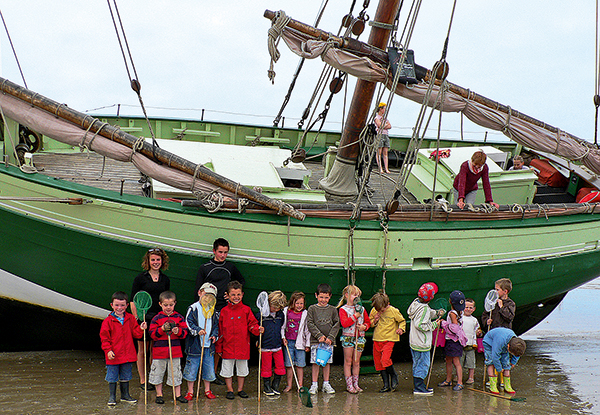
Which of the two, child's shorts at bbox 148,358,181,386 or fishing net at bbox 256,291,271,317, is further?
fishing net at bbox 256,291,271,317

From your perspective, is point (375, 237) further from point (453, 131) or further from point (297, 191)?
point (453, 131)

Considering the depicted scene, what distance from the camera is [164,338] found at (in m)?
5.52

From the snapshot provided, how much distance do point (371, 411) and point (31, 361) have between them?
3.75 m

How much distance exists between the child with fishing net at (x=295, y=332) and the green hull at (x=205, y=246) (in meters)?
0.70

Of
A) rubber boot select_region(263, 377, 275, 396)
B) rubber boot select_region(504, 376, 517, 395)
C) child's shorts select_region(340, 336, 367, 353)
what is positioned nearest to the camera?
rubber boot select_region(263, 377, 275, 396)

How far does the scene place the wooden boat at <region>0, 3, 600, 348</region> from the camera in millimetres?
6195

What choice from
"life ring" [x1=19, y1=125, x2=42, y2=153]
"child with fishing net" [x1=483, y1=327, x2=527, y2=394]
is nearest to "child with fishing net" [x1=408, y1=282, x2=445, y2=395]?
"child with fishing net" [x1=483, y1=327, x2=527, y2=394]

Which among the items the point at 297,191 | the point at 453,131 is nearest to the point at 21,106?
the point at 297,191

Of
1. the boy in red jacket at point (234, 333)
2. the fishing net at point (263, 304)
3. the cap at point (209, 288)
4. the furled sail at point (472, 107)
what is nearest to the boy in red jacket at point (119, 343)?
the cap at point (209, 288)

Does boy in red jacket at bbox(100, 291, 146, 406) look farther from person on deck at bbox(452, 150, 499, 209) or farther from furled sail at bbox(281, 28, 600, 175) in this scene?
person on deck at bbox(452, 150, 499, 209)

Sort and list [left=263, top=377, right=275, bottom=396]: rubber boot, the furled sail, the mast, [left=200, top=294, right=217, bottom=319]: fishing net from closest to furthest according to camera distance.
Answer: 1. [left=200, top=294, right=217, bottom=319]: fishing net
2. [left=263, top=377, right=275, bottom=396]: rubber boot
3. the furled sail
4. the mast

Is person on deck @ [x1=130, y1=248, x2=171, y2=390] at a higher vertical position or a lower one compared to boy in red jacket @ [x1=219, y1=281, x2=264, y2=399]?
higher

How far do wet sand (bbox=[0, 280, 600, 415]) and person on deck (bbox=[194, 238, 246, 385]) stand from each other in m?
0.86

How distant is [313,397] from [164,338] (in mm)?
1554
